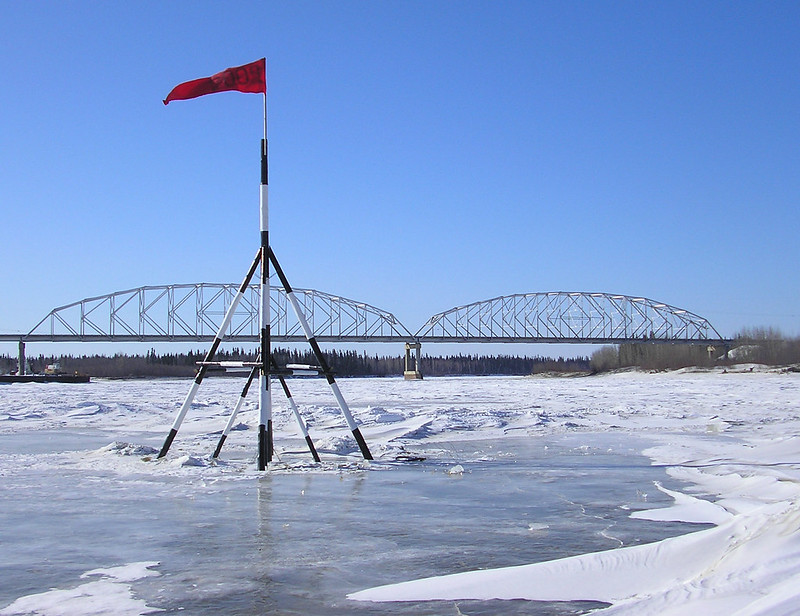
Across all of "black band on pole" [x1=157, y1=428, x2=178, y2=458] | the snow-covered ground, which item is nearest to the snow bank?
the snow-covered ground

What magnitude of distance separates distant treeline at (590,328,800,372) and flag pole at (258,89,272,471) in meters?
79.5

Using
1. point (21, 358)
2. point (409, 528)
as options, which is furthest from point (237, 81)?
point (21, 358)

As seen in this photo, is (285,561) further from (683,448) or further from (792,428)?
(792,428)

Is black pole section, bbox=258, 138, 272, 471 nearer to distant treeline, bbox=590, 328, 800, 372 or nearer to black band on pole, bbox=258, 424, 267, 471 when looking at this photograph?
black band on pole, bbox=258, 424, 267, 471

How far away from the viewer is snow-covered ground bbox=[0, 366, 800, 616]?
432 centimetres

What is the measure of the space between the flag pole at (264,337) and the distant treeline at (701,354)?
79453mm

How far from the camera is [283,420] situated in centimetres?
1852

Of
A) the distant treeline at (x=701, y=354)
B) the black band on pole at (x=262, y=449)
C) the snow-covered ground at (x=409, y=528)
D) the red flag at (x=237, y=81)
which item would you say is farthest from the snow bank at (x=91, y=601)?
the distant treeline at (x=701, y=354)

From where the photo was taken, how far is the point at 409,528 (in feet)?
21.2

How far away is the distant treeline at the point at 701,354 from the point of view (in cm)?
8825

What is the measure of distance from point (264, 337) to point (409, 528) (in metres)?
5.02

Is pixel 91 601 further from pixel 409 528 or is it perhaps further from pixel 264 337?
pixel 264 337

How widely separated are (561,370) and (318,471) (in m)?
103

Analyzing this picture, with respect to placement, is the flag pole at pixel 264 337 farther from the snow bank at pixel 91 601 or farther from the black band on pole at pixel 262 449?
the snow bank at pixel 91 601
